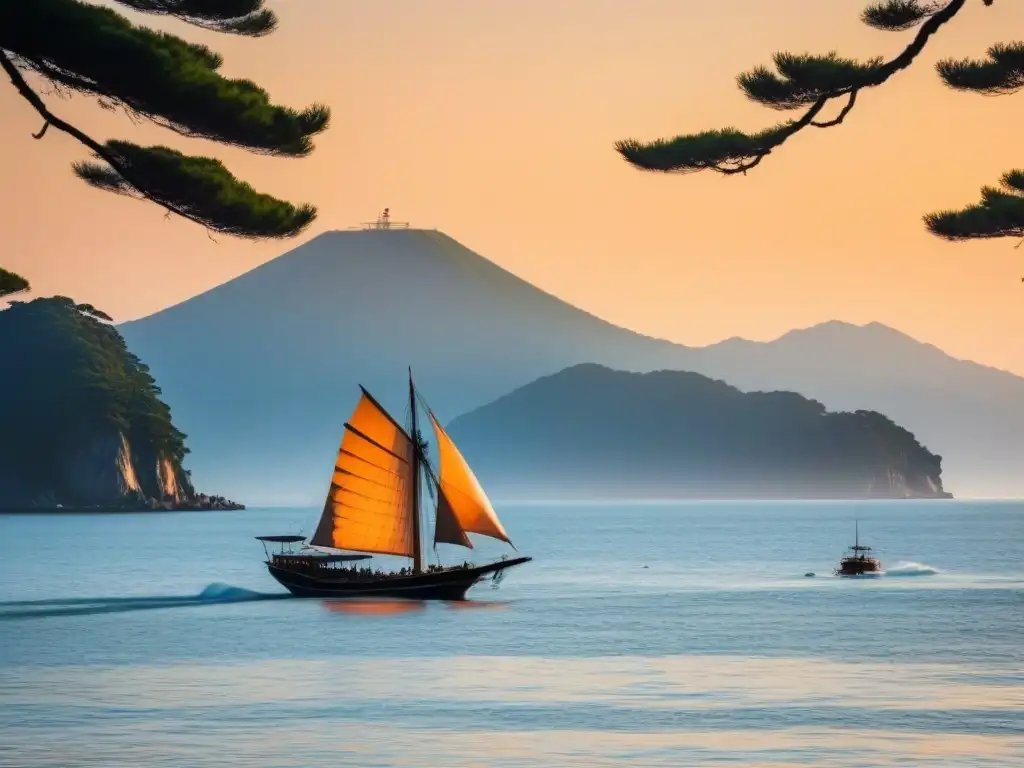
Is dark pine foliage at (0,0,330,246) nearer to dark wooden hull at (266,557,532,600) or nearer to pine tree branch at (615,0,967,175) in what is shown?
pine tree branch at (615,0,967,175)

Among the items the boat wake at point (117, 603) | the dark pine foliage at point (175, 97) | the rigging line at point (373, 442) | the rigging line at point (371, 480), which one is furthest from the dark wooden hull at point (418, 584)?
the dark pine foliage at point (175, 97)

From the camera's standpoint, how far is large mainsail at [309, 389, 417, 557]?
61031 millimetres

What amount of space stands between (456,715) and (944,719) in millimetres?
7722

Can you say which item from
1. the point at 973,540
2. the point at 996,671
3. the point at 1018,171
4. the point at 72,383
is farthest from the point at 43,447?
the point at 1018,171

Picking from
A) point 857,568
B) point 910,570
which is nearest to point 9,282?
point 857,568

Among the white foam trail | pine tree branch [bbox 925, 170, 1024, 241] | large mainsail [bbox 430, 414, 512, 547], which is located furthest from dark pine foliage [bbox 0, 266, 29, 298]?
the white foam trail

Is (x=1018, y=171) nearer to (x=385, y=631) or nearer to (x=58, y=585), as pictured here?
(x=385, y=631)

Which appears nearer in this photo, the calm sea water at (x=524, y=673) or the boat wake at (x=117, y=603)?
the calm sea water at (x=524, y=673)

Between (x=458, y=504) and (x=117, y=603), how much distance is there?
1603 cm

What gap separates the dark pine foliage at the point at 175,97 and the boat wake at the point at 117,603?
4437 cm

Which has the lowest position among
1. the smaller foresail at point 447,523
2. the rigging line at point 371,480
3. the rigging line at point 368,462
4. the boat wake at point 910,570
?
the boat wake at point 910,570

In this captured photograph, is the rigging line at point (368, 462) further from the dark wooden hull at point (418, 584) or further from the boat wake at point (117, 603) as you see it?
the boat wake at point (117, 603)

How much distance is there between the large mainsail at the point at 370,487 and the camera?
200 feet

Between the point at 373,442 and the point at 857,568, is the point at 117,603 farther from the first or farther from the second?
the point at 857,568
